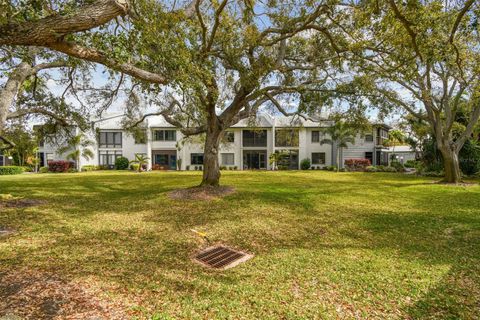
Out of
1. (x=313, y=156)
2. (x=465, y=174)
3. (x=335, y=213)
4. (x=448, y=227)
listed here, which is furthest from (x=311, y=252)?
(x=313, y=156)

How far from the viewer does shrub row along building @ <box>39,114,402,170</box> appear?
1423 inches

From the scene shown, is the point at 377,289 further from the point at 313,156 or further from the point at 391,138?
the point at 391,138

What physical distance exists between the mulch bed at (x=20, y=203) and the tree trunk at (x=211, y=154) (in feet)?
24.5

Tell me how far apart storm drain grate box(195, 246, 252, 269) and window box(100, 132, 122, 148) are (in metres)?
36.0

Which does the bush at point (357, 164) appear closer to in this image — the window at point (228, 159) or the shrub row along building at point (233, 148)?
the shrub row along building at point (233, 148)

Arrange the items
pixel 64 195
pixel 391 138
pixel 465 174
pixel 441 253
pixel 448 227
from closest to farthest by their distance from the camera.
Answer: pixel 441 253, pixel 448 227, pixel 64 195, pixel 465 174, pixel 391 138

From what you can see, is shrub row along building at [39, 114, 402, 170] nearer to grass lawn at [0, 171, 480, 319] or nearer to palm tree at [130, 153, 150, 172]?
palm tree at [130, 153, 150, 172]

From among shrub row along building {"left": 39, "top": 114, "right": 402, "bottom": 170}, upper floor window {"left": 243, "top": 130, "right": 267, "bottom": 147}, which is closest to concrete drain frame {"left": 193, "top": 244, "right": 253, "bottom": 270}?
shrub row along building {"left": 39, "top": 114, "right": 402, "bottom": 170}

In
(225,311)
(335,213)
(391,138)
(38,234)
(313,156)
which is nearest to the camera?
(225,311)

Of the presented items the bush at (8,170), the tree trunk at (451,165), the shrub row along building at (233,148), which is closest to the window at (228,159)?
the shrub row along building at (233,148)

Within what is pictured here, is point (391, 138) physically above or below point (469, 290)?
above

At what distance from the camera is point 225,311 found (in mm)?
3480

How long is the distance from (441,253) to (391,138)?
41.8 metres

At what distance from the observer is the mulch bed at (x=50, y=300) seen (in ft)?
10.8
